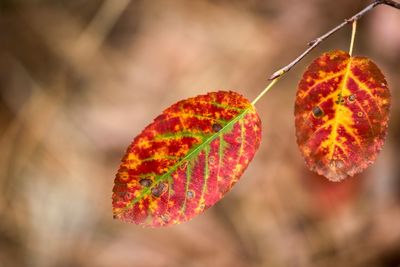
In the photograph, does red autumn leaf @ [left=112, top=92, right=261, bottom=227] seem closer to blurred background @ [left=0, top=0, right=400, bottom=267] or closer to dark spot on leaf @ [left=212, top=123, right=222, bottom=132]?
dark spot on leaf @ [left=212, top=123, right=222, bottom=132]

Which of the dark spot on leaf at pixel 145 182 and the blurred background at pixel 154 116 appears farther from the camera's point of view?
the blurred background at pixel 154 116

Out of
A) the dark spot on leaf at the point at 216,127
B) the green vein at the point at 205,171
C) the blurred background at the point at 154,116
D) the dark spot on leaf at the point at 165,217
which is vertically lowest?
the dark spot on leaf at the point at 165,217

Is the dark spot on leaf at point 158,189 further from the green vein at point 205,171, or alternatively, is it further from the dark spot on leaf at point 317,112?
the dark spot on leaf at point 317,112

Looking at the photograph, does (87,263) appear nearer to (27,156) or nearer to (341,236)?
(27,156)

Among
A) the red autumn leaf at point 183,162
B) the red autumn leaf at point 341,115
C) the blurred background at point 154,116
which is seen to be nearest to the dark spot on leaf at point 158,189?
the red autumn leaf at point 183,162

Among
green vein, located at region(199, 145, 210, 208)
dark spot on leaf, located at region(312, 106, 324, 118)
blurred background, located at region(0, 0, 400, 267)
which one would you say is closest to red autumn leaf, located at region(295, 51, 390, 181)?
dark spot on leaf, located at region(312, 106, 324, 118)

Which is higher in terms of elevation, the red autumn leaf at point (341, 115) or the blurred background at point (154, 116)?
the blurred background at point (154, 116)
